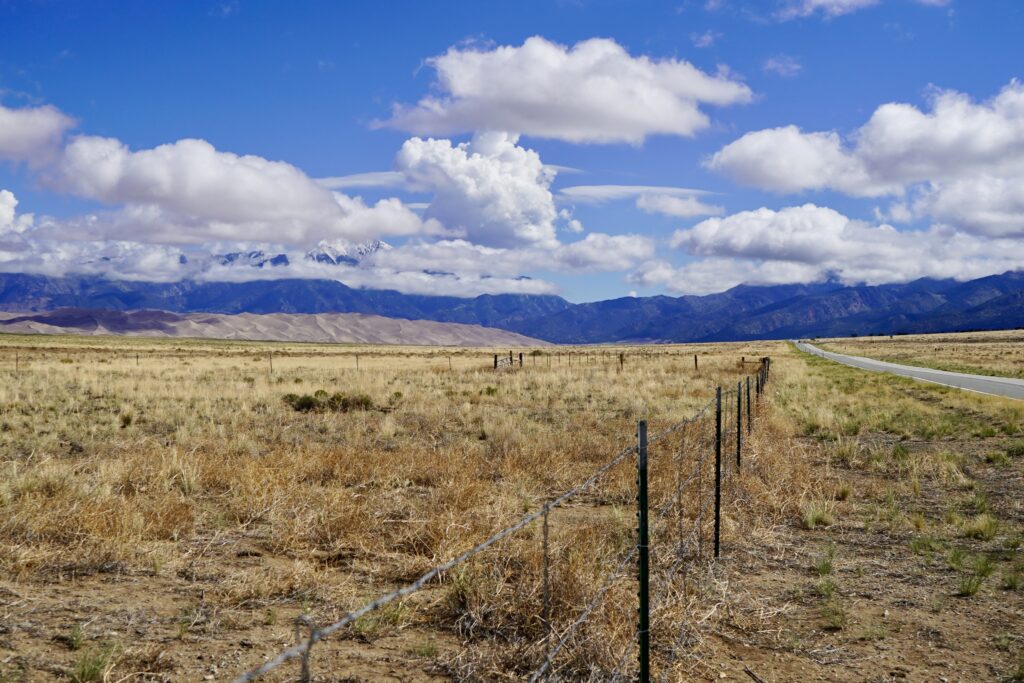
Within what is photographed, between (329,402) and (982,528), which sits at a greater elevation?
(329,402)

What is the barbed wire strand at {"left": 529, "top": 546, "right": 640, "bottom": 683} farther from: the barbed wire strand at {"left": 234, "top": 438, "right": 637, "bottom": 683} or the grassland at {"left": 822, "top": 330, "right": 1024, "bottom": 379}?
the grassland at {"left": 822, "top": 330, "right": 1024, "bottom": 379}

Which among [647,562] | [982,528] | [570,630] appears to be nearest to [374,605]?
[647,562]

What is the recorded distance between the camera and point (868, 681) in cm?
579

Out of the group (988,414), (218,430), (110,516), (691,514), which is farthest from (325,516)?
(988,414)

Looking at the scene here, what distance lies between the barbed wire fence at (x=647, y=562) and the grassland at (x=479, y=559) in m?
0.08

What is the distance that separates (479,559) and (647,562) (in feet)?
10.6

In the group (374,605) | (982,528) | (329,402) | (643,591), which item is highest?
(374,605)

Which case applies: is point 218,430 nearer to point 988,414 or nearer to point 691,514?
point 691,514

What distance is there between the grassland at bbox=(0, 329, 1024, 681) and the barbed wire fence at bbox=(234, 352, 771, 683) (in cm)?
8

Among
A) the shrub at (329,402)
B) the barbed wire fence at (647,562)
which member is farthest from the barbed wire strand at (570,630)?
the shrub at (329,402)

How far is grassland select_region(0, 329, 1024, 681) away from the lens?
5888 millimetres

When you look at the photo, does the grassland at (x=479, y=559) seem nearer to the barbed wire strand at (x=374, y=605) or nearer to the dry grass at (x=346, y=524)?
the dry grass at (x=346, y=524)

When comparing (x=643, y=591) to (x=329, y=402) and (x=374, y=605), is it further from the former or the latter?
(x=329, y=402)

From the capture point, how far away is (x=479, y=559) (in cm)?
747
